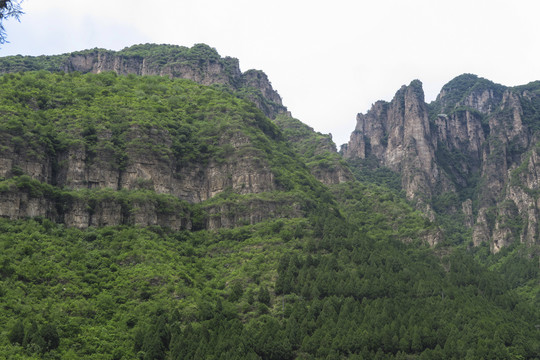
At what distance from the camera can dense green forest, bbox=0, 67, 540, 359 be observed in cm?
8231

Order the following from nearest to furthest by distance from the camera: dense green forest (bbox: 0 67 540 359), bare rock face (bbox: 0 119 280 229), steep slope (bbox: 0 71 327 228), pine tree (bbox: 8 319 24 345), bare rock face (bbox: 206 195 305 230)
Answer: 1. pine tree (bbox: 8 319 24 345)
2. dense green forest (bbox: 0 67 540 359)
3. bare rock face (bbox: 0 119 280 229)
4. steep slope (bbox: 0 71 327 228)
5. bare rock face (bbox: 206 195 305 230)

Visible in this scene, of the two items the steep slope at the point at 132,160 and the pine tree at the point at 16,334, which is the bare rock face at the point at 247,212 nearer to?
the steep slope at the point at 132,160

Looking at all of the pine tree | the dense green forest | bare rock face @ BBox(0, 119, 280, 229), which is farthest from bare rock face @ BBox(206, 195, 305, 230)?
the pine tree

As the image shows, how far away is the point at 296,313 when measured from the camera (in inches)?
3593

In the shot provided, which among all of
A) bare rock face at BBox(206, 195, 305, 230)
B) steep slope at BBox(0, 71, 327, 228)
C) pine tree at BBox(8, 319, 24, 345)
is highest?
steep slope at BBox(0, 71, 327, 228)

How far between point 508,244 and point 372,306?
115 meters

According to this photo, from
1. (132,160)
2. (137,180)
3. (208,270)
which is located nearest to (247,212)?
(208,270)

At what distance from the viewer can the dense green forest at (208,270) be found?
82.3m

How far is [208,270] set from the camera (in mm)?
107875

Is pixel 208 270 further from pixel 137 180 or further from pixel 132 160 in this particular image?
pixel 132 160

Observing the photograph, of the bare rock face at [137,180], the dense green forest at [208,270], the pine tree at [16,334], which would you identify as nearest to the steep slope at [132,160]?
the bare rock face at [137,180]

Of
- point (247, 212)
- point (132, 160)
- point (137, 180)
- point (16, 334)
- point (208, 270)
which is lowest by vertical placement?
point (16, 334)

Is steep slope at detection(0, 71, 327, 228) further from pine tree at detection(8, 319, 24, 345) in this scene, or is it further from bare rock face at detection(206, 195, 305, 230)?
pine tree at detection(8, 319, 24, 345)

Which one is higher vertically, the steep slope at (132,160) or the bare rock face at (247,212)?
the steep slope at (132,160)
